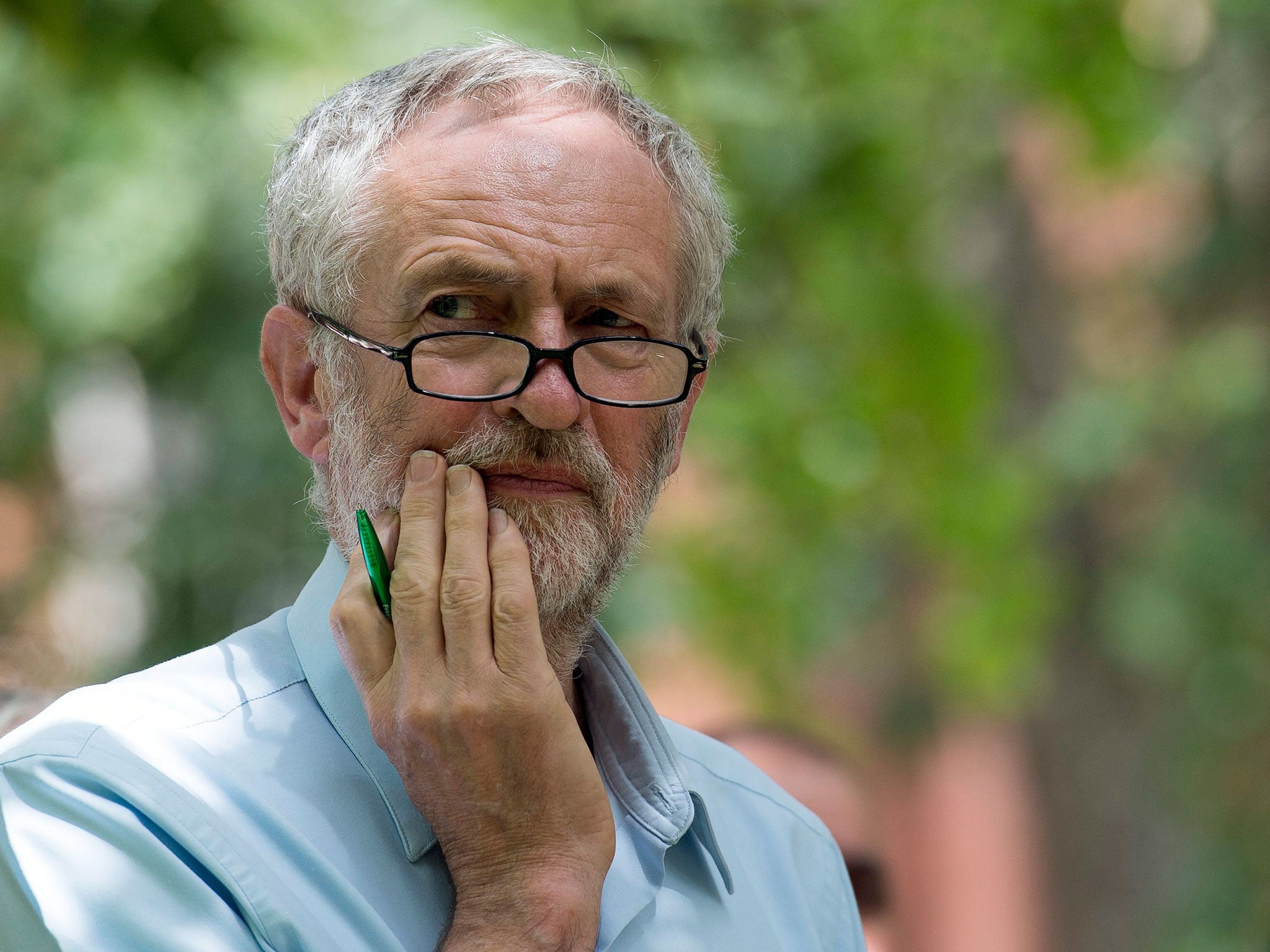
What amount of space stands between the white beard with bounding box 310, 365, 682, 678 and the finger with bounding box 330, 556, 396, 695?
0.18 m

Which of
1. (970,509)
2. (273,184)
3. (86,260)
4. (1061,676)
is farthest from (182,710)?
(1061,676)

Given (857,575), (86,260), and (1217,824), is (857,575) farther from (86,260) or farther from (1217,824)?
(1217,824)

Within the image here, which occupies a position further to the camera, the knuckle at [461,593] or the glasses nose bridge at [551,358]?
the glasses nose bridge at [551,358]

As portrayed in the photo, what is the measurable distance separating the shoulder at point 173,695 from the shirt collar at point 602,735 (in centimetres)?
4

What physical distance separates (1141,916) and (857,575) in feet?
17.8

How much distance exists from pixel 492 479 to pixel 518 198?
0.39 metres

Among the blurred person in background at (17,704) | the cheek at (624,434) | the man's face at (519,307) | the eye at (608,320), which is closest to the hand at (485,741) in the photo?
the man's face at (519,307)

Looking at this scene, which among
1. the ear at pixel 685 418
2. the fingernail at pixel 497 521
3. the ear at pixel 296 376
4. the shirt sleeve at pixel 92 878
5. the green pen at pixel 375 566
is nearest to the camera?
the shirt sleeve at pixel 92 878

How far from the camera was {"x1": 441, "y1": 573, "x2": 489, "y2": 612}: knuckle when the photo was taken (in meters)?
1.61

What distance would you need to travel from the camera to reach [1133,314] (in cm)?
1189

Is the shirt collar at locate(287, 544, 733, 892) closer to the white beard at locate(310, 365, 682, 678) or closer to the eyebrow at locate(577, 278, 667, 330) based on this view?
the white beard at locate(310, 365, 682, 678)

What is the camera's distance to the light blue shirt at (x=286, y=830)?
1.43m

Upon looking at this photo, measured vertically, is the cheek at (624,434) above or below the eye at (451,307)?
below

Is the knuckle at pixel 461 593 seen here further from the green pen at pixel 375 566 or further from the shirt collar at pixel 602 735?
the shirt collar at pixel 602 735
